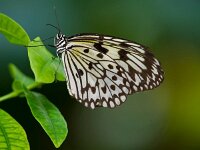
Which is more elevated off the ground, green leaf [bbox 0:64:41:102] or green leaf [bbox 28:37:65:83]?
green leaf [bbox 28:37:65:83]

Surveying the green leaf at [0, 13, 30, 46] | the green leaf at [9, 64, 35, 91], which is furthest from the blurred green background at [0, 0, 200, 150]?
the green leaf at [0, 13, 30, 46]

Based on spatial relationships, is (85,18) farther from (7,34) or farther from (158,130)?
(7,34)

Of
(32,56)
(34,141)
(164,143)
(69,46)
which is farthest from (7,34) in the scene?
(164,143)

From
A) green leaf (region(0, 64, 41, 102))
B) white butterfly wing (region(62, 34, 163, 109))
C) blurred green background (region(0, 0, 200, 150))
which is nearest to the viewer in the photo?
green leaf (region(0, 64, 41, 102))

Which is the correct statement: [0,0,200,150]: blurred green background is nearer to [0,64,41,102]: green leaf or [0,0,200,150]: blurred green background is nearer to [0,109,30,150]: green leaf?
[0,64,41,102]: green leaf

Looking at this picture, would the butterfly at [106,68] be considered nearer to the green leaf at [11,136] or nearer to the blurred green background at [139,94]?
the green leaf at [11,136]

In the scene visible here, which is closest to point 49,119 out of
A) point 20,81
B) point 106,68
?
point 20,81

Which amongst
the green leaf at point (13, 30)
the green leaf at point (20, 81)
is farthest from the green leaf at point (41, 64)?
the green leaf at point (20, 81)

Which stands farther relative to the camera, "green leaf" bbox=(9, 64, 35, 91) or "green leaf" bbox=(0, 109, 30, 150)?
"green leaf" bbox=(9, 64, 35, 91)
